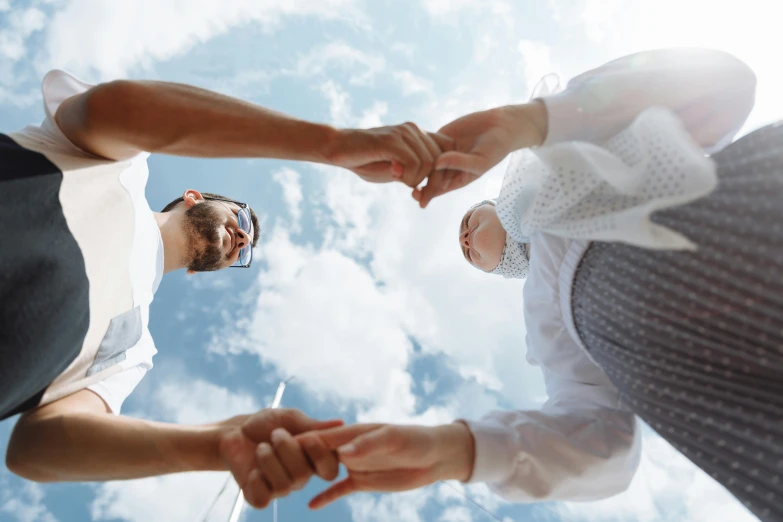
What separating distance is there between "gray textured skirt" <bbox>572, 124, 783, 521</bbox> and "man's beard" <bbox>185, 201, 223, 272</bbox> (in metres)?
2.01

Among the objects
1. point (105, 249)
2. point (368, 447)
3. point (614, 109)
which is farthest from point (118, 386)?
point (614, 109)

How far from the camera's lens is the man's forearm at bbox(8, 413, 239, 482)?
1.05 meters

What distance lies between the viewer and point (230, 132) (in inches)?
43.6

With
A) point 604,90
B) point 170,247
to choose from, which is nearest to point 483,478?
point 604,90

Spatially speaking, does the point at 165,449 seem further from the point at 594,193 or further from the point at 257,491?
the point at 594,193

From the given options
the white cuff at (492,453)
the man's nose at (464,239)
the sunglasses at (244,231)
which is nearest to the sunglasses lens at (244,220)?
the sunglasses at (244,231)

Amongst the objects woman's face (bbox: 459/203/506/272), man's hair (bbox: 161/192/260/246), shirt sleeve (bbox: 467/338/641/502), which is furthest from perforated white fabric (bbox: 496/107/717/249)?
man's hair (bbox: 161/192/260/246)

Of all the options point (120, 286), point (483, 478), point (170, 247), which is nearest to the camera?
point (483, 478)

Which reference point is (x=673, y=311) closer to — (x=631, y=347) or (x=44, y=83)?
(x=631, y=347)

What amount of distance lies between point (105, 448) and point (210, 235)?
4.72 ft

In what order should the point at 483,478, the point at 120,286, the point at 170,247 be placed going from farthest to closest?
1. the point at 170,247
2. the point at 120,286
3. the point at 483,478

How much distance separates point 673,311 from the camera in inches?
37.1

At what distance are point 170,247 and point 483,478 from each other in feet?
6.06

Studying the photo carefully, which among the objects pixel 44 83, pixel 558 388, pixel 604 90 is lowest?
pixel 558 388
